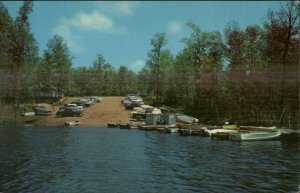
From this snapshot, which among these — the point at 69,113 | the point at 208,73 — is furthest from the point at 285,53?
the point at 69,113

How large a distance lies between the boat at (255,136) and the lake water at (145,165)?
238 centimetres

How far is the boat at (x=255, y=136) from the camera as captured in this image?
217 feet

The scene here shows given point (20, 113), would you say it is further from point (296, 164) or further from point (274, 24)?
point (296, 164)

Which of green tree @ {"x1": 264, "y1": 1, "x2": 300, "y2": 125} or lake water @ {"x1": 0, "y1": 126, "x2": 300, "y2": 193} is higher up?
green tree @ {"x1": 264, "y1": 1, "x2": 300, "y2": 125}

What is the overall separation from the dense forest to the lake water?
25.6 m

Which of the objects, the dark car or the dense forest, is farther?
the dark car

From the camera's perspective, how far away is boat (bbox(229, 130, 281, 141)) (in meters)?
66.2

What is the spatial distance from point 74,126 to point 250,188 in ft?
211

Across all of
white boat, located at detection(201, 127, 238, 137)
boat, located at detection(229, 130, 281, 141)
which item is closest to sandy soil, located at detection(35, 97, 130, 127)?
white boat, located at detection(201, 127, 238, 137)

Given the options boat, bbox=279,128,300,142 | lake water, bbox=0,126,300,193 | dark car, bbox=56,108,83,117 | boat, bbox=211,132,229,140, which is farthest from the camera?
dark car, bbox=56,108,83,117

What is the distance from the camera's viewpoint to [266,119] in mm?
86000

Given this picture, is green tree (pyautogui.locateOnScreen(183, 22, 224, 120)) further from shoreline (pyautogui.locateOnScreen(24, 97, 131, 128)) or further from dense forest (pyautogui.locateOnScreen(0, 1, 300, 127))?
shoreline (pyautogui.locateOnScreen(24, 97, 131, 128))

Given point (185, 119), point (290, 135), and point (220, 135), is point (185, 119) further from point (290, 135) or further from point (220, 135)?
point (290, 135)

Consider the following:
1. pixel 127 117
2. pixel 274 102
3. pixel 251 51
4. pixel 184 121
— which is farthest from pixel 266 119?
pixel 127 117
